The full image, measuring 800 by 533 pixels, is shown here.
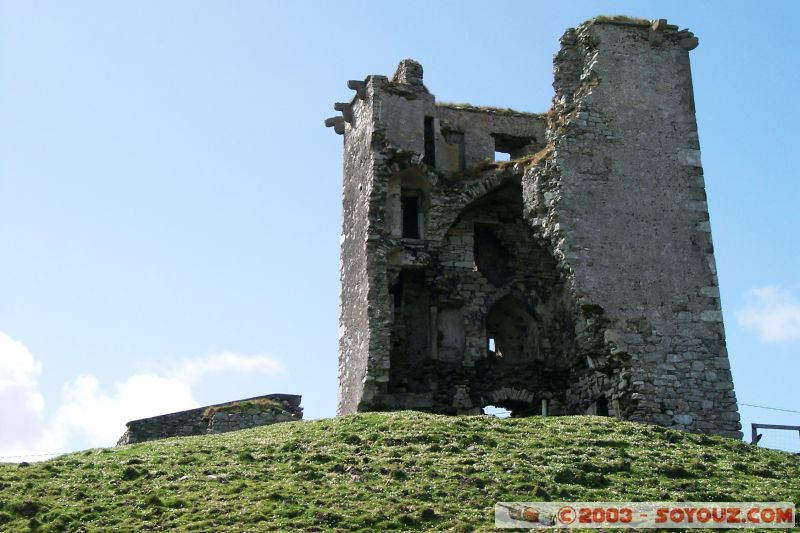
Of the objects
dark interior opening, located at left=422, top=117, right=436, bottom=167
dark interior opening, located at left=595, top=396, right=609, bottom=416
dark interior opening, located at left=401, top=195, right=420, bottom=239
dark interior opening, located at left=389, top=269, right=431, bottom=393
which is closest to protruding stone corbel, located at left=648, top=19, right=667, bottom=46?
dark interior opening, located at left=422, top=117, right=436, bottom=167

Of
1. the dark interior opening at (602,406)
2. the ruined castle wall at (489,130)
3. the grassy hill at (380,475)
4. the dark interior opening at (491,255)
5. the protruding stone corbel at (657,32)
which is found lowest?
the grassy hill at (380,475)

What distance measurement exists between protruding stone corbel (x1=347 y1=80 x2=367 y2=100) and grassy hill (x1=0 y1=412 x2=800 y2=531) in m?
10.6

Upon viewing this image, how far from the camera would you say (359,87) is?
33875 mm

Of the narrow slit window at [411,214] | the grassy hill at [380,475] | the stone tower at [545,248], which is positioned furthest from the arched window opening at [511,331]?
the grassy hill at [380,475]

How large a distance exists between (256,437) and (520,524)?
8197mm

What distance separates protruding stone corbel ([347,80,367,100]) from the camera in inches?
1332

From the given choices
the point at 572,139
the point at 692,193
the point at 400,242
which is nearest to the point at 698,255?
the point at 692,193

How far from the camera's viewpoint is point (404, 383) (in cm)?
3234

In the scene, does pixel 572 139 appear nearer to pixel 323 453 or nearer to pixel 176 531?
pixel 323 453

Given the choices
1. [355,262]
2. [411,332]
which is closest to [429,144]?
[355,262]

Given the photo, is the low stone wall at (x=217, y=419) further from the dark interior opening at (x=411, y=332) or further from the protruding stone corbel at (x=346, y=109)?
the protruding stone corbel at (x=346, y=109)

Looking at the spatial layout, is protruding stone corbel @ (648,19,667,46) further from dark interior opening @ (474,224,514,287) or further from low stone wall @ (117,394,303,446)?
low stone wall @ (117,394,303,446)

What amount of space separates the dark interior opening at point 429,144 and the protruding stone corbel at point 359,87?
1.77 meters

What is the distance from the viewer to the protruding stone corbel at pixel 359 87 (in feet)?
111
